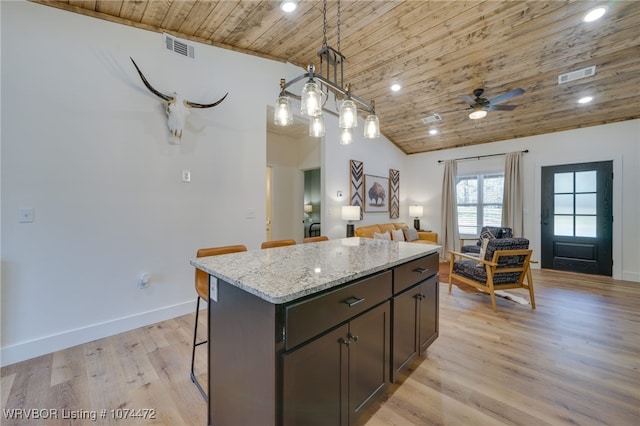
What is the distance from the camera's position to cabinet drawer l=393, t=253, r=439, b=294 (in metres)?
1.68

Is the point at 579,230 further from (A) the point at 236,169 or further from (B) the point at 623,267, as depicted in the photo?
(A) the point at 236,169

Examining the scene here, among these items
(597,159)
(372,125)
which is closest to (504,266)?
(372,125)

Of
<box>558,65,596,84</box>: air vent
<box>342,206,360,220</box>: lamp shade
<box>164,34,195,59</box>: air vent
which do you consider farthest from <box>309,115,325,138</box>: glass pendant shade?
<box>558,65,596,84</box>: air vent

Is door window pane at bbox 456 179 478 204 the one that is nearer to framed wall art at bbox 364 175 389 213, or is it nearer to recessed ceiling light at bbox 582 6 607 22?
framed wall art at bbox 364 175 389 213

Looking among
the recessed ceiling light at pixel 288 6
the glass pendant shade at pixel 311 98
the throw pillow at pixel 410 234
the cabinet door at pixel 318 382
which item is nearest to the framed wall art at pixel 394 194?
the throw pillow at pixel 410 234

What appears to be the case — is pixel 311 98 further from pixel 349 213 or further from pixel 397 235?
pixel 397 235

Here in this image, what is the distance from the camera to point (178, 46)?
9.66 ft

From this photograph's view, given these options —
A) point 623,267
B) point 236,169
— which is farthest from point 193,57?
point 623,267

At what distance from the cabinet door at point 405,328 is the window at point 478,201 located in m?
5.07

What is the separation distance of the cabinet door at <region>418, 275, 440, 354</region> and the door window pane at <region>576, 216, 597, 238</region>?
4.59 m

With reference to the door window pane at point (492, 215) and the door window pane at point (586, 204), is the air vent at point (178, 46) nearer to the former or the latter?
the door window pane at point (492, 215)

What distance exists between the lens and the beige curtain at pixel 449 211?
20.3 ft

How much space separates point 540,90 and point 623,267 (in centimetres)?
337

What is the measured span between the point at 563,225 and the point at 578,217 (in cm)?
26
